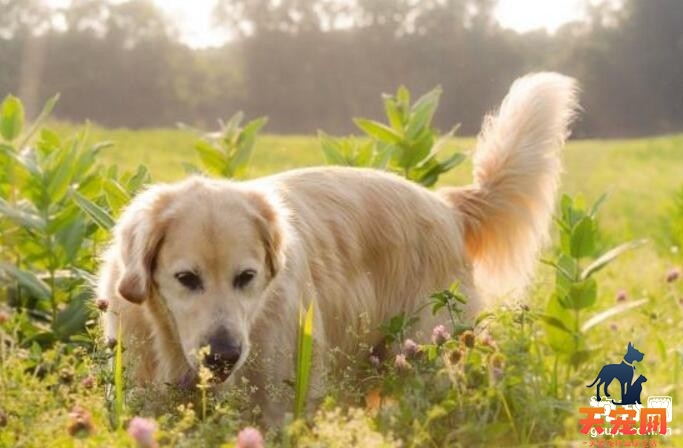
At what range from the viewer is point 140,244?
3576 millimetres

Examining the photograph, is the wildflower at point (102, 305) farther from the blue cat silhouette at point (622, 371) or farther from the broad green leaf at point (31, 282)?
the blue cat silhouette at point (622, 371)

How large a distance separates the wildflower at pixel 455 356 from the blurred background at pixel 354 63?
73.5 ft

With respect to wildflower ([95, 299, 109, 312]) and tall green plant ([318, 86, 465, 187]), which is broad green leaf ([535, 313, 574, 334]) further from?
tall green plant ([318, 86, 465, 187])

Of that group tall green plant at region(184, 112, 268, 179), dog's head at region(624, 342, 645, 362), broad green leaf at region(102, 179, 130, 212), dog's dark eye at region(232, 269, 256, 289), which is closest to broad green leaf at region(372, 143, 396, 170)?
tall green plant at region(184, 112, 268, 179)

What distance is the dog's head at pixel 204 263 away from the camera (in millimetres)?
3406

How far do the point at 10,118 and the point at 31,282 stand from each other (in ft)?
3.31

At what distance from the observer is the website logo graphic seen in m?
3.16

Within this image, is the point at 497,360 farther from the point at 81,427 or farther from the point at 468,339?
the point at 81,427

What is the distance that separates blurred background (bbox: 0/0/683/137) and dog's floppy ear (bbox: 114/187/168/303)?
2150 centimetres

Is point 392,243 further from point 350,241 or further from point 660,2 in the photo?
point 660,2

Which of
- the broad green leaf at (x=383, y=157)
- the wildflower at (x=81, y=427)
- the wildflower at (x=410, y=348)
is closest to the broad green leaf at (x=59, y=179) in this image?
the broad green leaf at (x=383, y=157)

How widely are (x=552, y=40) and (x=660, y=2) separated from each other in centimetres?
373

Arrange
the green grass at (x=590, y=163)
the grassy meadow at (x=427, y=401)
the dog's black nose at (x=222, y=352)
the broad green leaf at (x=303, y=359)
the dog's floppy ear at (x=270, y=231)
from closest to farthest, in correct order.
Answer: the grassy meadow at (x=427, y=401)
the broad green leaf at (x=303, y=359)
the dog's black nose at (x=222, y=352)
the dog's floppy ear at (x=270, y=231)
the green grass at (x=590, y=163)

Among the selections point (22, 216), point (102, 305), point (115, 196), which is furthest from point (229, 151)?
point (102, 305)
